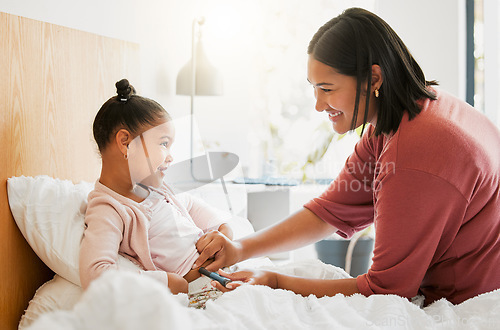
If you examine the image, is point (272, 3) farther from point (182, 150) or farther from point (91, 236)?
point (91, 236)

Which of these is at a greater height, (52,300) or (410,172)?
(410,172)

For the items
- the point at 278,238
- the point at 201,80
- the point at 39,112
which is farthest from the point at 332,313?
the point at 201,80

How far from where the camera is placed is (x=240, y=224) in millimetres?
1642

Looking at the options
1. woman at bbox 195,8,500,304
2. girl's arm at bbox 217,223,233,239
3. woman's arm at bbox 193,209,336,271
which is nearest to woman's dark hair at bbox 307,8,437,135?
woman at bbox 195,8,500,304

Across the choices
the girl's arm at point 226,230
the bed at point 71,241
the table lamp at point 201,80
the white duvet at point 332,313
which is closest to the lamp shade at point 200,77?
the table lamp at point 201,80

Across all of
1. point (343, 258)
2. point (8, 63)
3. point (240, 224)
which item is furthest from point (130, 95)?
point (343, 258)

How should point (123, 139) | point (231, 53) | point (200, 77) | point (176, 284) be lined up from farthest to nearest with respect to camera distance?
point (231, 53) < point (200, 77) < point (123, 139) < point (176, 284)

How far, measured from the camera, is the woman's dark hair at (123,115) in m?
1.21

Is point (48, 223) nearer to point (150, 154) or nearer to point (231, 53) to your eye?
point (150, 154)

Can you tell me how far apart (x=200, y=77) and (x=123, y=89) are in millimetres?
1245

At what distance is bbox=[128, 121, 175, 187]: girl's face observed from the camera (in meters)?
1.22

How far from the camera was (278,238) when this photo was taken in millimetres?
1396

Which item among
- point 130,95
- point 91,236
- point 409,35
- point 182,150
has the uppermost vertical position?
point 409,35

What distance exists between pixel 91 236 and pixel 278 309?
46 cm
